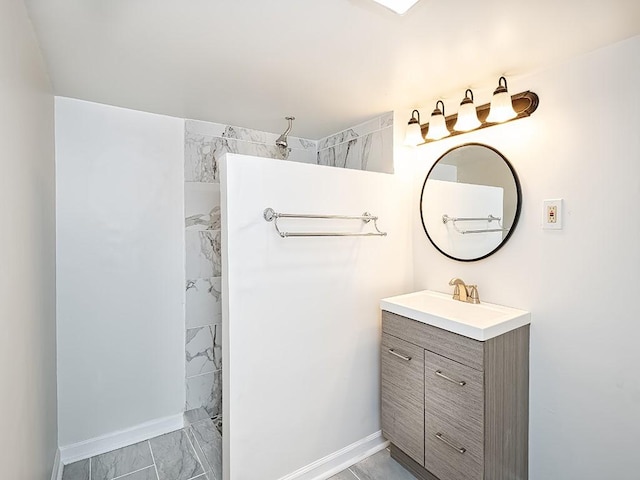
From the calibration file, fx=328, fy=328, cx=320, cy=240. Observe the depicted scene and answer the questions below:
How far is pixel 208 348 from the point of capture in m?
2.43

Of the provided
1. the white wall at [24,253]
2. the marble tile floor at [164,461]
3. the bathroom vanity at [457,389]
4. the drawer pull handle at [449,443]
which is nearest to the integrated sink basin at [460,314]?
the bathroom vanity at [457,389]

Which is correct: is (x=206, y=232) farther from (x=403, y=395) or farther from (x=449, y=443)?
(x=449, y=443)

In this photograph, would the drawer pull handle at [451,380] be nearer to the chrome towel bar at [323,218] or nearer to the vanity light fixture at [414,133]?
the chrome towel bar at [323,218]

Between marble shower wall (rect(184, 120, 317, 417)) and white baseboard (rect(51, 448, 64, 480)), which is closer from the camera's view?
white baseboard (rect(51, 448, 64, 480))

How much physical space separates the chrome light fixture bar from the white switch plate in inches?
18.5

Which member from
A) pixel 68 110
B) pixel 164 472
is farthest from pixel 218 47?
pixel 164 472

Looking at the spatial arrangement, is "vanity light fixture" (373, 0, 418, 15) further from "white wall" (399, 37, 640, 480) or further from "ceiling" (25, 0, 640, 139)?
"white wall" (399, 37, 640, 480)

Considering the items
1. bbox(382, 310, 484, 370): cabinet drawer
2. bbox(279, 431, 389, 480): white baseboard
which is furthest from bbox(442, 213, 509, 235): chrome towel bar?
bbox(279, 431, 389, 480): white baseboard

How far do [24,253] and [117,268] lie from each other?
3.05 feet

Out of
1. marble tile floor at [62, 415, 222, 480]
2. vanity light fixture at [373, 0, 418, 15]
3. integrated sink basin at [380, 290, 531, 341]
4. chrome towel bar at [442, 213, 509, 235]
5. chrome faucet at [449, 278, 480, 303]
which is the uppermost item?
vanity light fixture at [373, 0, 418, 15]

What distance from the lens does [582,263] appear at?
152 centimetres

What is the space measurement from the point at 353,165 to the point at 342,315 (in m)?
1.22

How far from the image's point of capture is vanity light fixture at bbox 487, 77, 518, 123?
164 centimetres

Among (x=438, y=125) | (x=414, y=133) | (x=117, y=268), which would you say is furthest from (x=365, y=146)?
(x=117, y=268)
